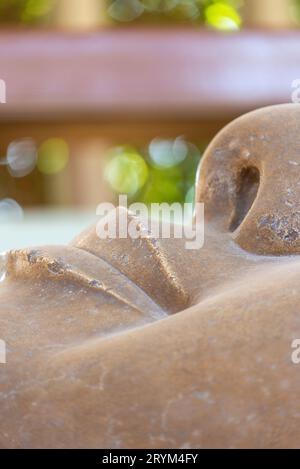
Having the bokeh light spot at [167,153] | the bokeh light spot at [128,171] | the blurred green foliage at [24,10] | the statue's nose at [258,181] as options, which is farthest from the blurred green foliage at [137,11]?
the statue's nose at [258,181]

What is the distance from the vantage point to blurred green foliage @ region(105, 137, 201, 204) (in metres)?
8.16

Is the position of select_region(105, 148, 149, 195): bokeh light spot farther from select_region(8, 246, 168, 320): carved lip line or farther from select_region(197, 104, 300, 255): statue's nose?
select_region(8, 246, 168, 320): carved lip line

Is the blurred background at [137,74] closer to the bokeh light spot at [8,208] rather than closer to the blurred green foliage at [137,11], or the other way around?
the bokeh light spot at [8,208]

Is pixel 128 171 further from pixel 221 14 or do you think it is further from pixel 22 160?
pixel 221 14

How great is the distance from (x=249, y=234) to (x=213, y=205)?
0.10 metres

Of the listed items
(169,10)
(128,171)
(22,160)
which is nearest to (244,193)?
(169,10)

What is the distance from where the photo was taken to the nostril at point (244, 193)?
0.88 metres

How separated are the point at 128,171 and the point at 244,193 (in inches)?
289

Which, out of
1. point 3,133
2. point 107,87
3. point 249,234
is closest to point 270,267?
point 249,234

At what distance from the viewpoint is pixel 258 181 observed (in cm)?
87

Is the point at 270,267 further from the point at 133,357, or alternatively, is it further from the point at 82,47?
the point at 82,47

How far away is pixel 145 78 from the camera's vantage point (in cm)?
391

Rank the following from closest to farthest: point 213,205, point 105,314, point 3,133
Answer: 1. point 105,314
2. point 213,205
3. point 3,133

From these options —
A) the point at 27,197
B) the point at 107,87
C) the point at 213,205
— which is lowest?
the point at 27,197
